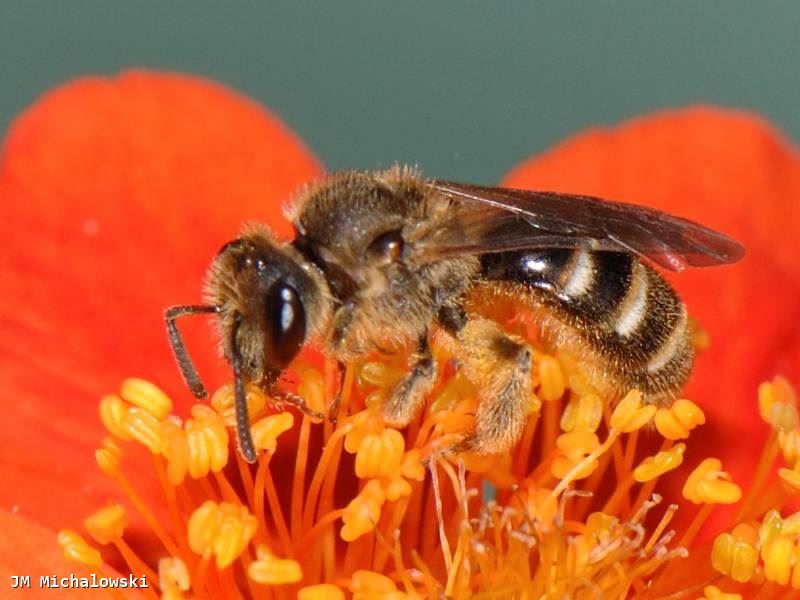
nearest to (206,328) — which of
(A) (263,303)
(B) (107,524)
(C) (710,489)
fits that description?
(B) (107,524)

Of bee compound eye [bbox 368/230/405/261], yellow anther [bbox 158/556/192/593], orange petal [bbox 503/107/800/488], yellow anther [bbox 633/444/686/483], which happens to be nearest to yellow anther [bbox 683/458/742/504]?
yellow anther [bbox 633/444/686/483]

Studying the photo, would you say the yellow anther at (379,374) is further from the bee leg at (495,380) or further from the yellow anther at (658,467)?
the yellow anther at (658,467)

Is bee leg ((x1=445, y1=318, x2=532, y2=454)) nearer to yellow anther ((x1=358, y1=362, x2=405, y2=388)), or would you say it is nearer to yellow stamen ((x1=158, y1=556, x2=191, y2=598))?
yellow anther ((x1=358, y1=362, x2=405, y2=388))

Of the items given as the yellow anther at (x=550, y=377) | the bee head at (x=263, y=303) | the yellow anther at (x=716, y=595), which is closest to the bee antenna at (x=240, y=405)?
the bee head at (x=263, y=303)

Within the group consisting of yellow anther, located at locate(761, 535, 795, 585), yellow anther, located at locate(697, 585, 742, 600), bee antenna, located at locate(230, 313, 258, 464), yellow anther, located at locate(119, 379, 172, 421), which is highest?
yellow anther, located at locate(119, 379, 172, 421)

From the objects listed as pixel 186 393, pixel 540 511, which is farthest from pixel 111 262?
pixel 540 511

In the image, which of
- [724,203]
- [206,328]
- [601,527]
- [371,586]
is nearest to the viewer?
[371,586]

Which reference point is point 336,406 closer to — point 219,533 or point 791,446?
point 219,533
